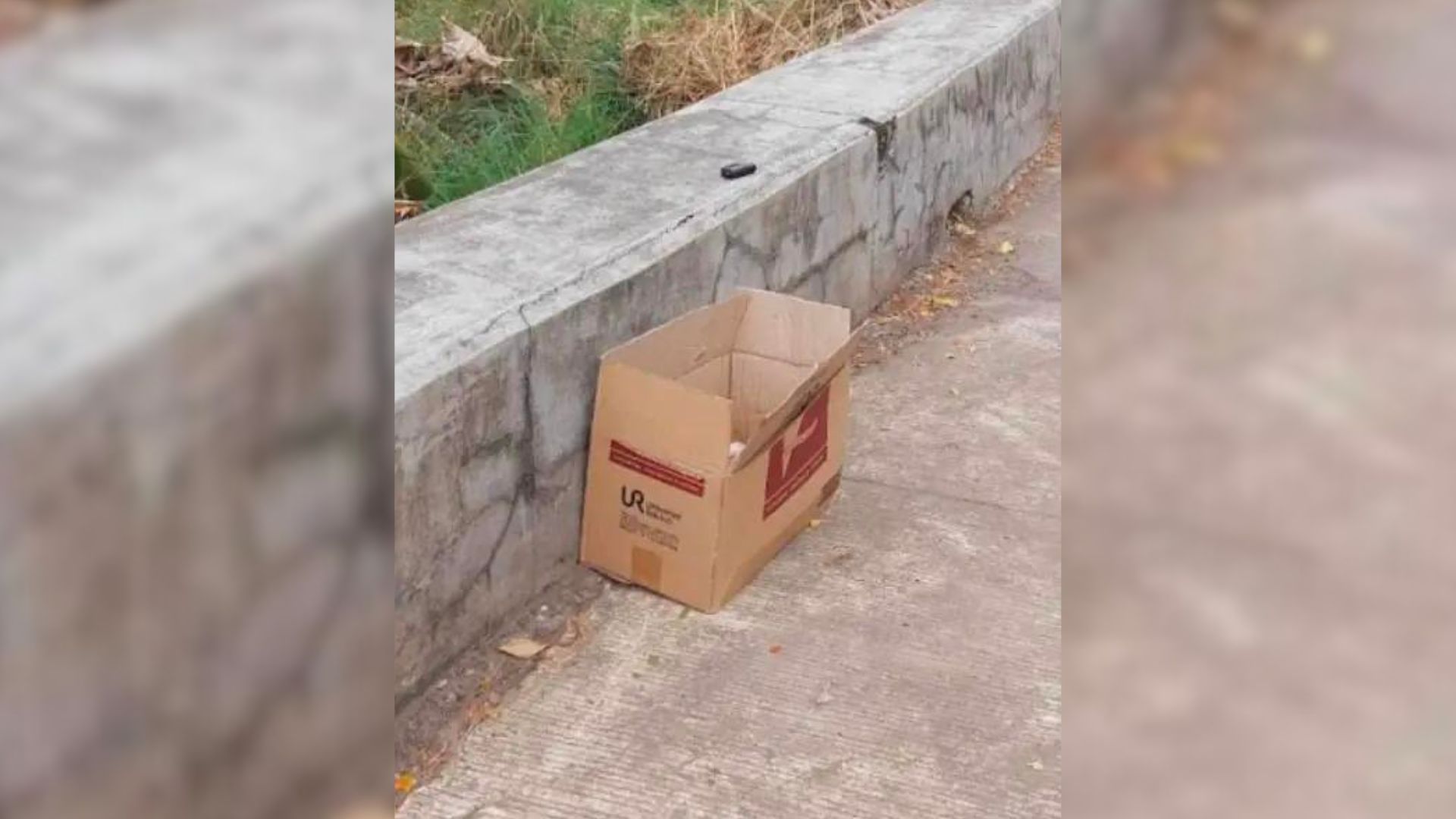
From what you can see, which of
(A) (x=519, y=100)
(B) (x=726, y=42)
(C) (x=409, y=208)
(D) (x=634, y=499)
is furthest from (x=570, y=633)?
(B) (x=726, y=42)

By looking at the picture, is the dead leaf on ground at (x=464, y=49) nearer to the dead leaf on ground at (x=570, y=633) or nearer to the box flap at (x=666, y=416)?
the box flap at (x=666, y=416)

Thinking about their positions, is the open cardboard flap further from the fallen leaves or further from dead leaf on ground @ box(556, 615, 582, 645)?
the fallen leaves

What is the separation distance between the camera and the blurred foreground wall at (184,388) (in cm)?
52

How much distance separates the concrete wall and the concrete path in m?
0.24

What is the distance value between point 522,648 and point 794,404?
650 mm

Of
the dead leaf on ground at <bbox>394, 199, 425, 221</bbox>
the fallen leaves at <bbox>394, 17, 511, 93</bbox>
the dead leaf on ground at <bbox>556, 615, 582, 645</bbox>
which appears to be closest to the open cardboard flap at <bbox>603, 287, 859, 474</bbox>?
the dead leaf on ground at <bbox>556, 615, 582, 645</bbox>

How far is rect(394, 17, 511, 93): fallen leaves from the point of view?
169 inches

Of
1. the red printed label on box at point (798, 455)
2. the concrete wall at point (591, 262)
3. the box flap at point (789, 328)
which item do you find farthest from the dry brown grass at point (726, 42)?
the red printed label on box at point (798, 455)

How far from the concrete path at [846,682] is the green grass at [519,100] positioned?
4.27 feet

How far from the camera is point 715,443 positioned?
96.1 inches

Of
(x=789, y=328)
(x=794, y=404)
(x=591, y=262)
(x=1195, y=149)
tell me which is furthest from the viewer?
(x=789, y=328)

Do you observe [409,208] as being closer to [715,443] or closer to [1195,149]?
[715,443]

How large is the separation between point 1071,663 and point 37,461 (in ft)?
1.64

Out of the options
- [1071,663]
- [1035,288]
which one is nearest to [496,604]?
[1071,663]
